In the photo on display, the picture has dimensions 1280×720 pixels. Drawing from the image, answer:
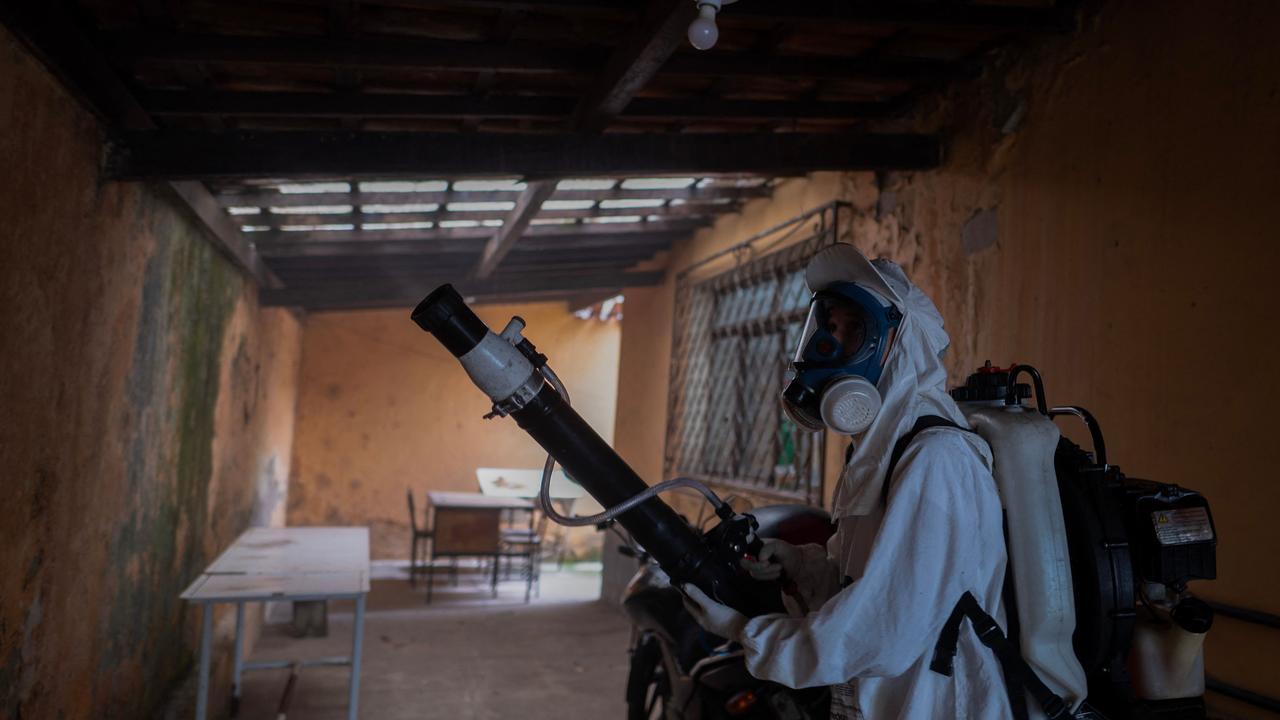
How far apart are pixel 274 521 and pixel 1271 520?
8.39 metres

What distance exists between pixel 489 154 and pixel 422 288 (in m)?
3.66

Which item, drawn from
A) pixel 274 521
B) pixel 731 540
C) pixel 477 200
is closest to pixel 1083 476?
pixel 731 540

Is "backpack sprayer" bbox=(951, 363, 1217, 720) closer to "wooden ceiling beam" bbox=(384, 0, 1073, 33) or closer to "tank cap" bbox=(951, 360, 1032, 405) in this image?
"tank cap" bbox=(951, 360, 1032, 405)

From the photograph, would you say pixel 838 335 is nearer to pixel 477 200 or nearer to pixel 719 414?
pixel 477 200

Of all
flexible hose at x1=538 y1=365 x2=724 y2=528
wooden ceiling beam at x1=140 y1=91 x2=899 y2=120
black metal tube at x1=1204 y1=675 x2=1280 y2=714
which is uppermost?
wooden ceiling beam at x1=140 y1=91 x2=899 y2=120

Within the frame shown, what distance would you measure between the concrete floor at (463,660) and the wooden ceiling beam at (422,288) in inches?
94.2

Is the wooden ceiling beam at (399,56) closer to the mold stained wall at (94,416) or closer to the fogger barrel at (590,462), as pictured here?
the mold stained wall at (94,416)

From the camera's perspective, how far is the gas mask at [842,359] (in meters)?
1.63

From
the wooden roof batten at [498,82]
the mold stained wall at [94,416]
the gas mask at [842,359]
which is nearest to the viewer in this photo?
the gas mask at [842,359]

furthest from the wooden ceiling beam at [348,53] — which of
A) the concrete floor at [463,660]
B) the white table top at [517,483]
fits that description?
the white table top at [517,483]

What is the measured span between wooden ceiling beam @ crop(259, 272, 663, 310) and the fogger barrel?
187 inches

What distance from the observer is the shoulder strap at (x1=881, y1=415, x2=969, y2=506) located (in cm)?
163

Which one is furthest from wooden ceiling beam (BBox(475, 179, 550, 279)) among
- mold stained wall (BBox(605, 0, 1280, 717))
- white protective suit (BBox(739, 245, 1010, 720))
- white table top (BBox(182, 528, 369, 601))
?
white protective suit (BBox(739, 245, 1010, 720))

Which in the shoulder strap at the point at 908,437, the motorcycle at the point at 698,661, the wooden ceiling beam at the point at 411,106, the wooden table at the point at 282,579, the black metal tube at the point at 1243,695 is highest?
the wooden ceiling beam at the point at 411,106
